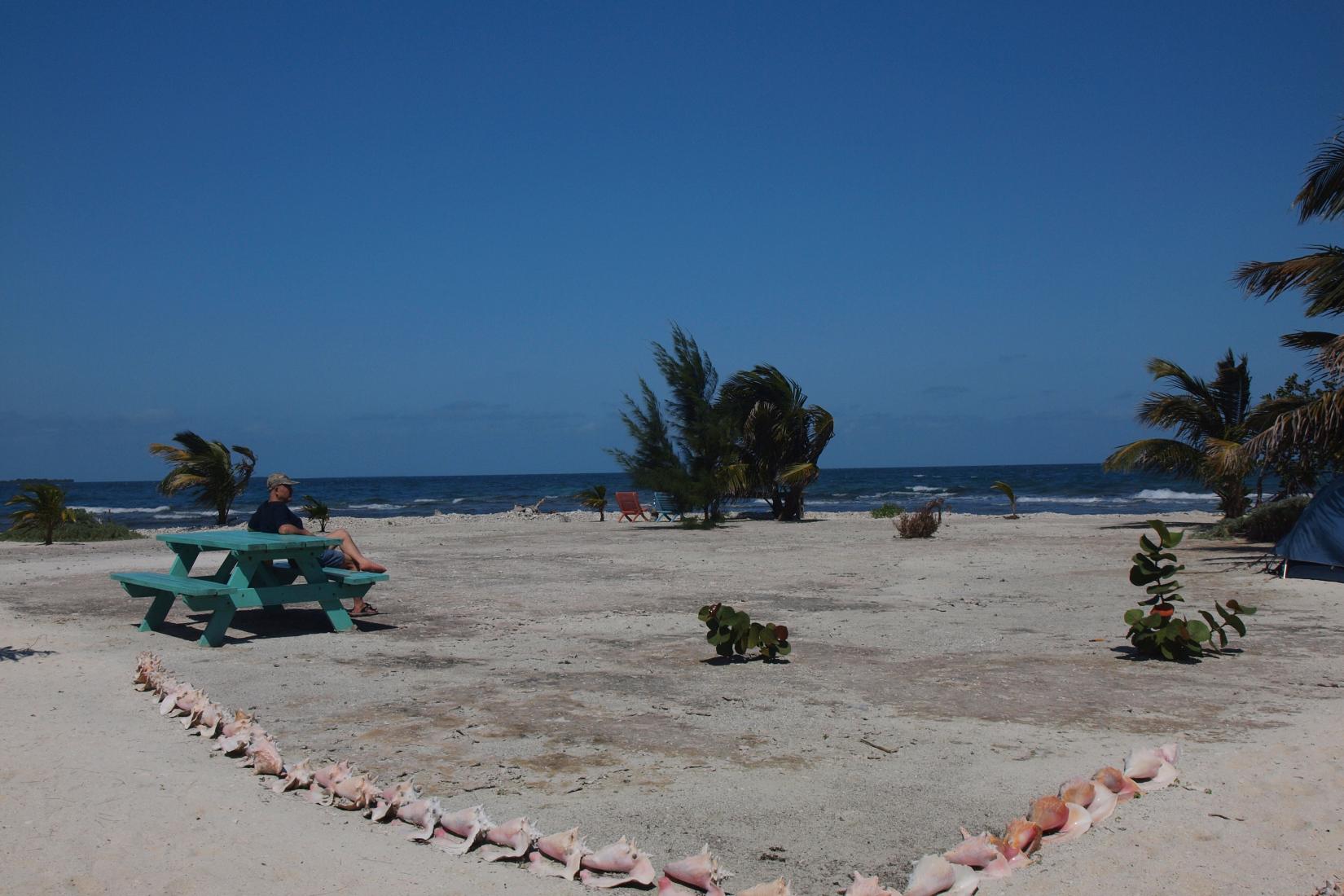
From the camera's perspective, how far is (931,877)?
8.80ft

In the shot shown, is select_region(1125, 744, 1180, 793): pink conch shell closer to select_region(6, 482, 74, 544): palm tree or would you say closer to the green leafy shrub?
the green leafy shrub

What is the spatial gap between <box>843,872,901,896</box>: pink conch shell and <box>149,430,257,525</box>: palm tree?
24.2 m

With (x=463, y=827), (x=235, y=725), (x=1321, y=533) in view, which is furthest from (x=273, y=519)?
(x=1321, y=533)

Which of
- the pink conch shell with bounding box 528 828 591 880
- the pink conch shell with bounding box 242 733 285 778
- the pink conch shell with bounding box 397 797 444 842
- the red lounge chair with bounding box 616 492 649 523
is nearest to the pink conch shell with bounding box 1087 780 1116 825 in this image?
the pink conch shell with bounding box 528 828 591 880

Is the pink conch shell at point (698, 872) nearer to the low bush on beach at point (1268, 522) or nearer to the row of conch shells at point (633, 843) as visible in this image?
the row of conch shells at point (633, 843)

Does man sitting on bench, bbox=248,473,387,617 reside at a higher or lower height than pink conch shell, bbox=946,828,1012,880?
higher

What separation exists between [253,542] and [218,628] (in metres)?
0.61

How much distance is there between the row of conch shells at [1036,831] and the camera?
268 centimetres

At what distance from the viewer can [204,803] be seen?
339cm

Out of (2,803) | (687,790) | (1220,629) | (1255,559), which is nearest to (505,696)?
(687,790)

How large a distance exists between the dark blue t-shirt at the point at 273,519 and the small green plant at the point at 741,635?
12.6 feet

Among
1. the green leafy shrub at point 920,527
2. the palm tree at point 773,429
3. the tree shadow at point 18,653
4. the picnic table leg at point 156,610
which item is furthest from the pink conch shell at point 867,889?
the palm tree at point 773,429

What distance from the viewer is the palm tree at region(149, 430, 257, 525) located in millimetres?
23891

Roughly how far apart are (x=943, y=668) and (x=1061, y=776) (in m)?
2.15
